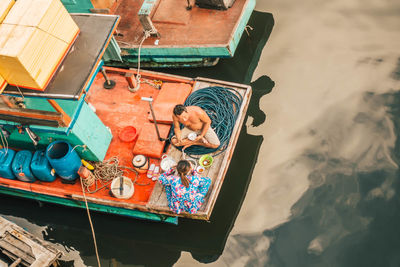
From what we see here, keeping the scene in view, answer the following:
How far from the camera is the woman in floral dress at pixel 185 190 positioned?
675cm

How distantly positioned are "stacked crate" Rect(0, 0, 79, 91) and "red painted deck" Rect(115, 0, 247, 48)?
13.3 ft

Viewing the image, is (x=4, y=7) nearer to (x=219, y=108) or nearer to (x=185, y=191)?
(x=185, y=191)

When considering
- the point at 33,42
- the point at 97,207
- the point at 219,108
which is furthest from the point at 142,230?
the point at 33,42

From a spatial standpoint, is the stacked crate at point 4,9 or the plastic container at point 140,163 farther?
the plastic container at point 140,163

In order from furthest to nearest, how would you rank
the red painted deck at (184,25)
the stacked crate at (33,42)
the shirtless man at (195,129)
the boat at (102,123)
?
1. the red painted deck at (184,25)
2. the shirtless man at (195,129)
3. the boat at (102,123)
4. the stacked crate at (33,42)

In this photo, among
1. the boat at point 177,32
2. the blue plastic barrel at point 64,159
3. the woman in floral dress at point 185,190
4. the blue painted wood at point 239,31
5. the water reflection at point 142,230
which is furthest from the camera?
the boat at point 177,32

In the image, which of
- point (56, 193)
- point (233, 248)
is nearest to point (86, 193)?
point (56, 193)

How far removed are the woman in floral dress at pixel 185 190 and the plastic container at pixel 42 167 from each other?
2621mm

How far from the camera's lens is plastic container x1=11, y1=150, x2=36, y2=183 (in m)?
7.85

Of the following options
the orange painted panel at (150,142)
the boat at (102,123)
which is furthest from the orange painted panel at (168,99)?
the orange painted panel at (150,142)

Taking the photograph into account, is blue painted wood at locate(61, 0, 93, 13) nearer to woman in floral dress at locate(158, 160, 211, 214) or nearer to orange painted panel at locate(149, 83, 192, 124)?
orange painted panel at locate(149, 83, 192, 124)

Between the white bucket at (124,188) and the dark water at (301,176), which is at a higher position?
the white bucket at (124,188)

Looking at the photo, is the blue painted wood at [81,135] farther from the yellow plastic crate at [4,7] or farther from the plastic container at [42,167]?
the yellow plastic crate at [4,7]

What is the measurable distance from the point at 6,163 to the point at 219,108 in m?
4.92
